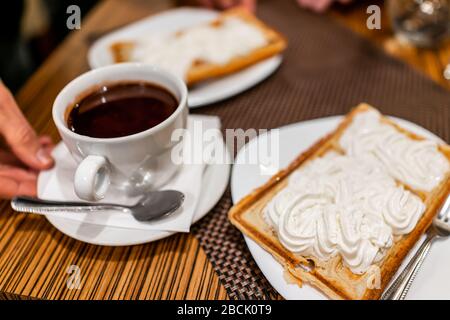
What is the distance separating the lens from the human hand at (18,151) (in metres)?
1.00

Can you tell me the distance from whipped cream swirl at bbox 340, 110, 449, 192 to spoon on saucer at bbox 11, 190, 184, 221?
434mm

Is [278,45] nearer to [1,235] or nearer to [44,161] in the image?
[44,161]

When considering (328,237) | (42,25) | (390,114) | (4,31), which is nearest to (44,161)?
(328,237)

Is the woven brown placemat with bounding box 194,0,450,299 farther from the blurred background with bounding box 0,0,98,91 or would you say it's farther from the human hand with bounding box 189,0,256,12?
the blurred background with bounding box 0,0,98,91

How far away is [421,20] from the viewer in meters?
1.61

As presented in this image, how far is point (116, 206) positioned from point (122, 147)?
0.15 metres

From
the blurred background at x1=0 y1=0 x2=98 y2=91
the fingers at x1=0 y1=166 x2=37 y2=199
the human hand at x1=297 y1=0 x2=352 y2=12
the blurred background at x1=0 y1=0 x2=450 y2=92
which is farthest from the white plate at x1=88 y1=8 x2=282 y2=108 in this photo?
the blurred background at x1=0 y1=0 x2=98 y2=91

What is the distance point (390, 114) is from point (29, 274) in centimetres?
108

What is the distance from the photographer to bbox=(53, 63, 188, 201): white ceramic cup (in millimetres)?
807

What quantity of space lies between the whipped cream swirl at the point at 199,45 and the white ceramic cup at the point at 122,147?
38cm

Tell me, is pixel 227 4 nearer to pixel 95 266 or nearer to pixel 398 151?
pixel 398 151

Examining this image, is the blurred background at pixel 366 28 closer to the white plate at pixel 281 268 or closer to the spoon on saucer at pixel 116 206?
the white plate at pixel 281 268

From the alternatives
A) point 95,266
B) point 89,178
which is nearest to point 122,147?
point 89,178
